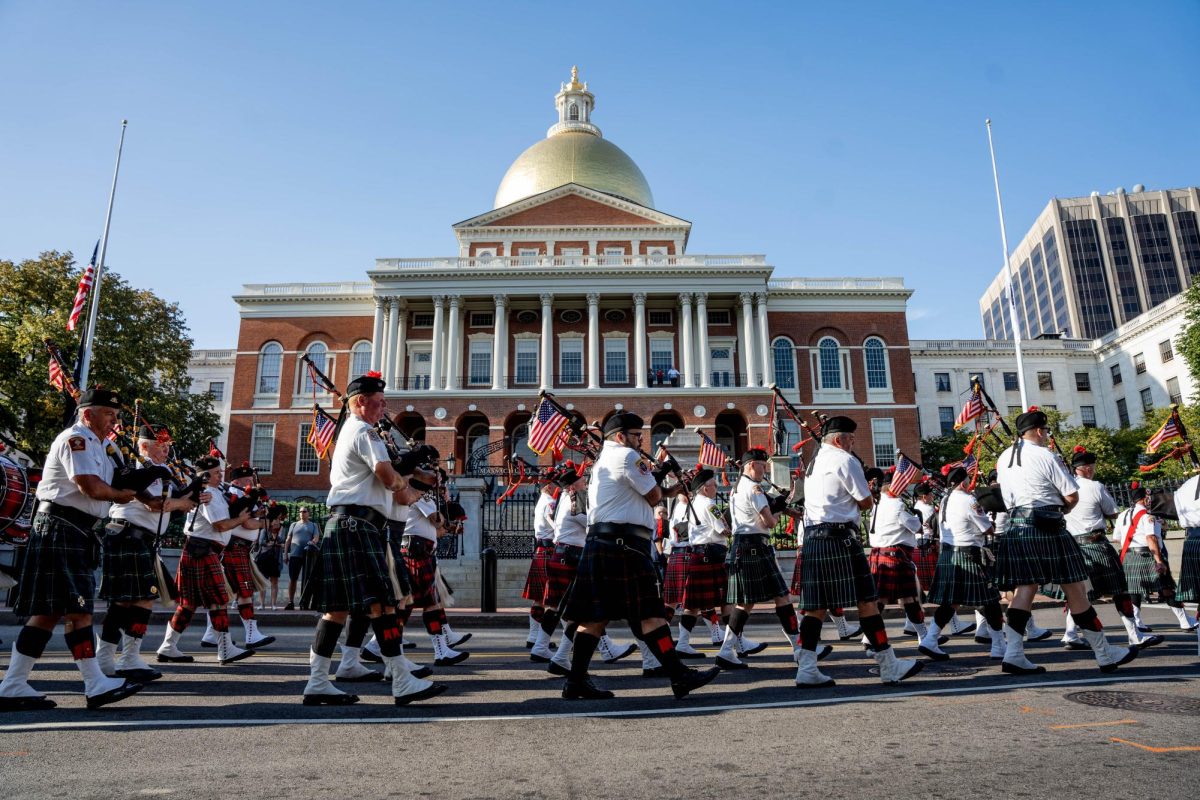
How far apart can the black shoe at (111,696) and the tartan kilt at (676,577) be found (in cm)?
590

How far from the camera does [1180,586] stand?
318 inches

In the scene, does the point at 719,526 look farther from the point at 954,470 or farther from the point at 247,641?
the point at 247,641

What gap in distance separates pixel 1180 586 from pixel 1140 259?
117 metres

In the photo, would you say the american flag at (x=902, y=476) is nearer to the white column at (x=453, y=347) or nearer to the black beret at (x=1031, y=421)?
the black beret at (x=1031, y=421)

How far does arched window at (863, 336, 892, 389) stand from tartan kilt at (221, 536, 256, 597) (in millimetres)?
42912

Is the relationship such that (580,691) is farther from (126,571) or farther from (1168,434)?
(1168,434)

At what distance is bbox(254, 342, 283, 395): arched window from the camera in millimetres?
47031

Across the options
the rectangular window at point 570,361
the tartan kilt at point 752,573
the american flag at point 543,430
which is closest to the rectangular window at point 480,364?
the rectangular window at point 570,361

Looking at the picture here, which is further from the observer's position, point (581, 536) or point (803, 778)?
point (581, 536)

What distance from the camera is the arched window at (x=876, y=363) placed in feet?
154

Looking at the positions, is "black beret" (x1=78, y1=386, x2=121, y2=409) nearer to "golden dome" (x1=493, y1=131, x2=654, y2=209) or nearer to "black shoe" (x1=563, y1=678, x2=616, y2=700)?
"black shoe" (x1=563, y1=678, x2=616, y2=700)

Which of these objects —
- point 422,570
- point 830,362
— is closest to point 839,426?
point 422,570

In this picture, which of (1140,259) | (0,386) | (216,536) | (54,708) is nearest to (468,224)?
(0,386)

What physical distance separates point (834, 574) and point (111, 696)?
18.0ft
